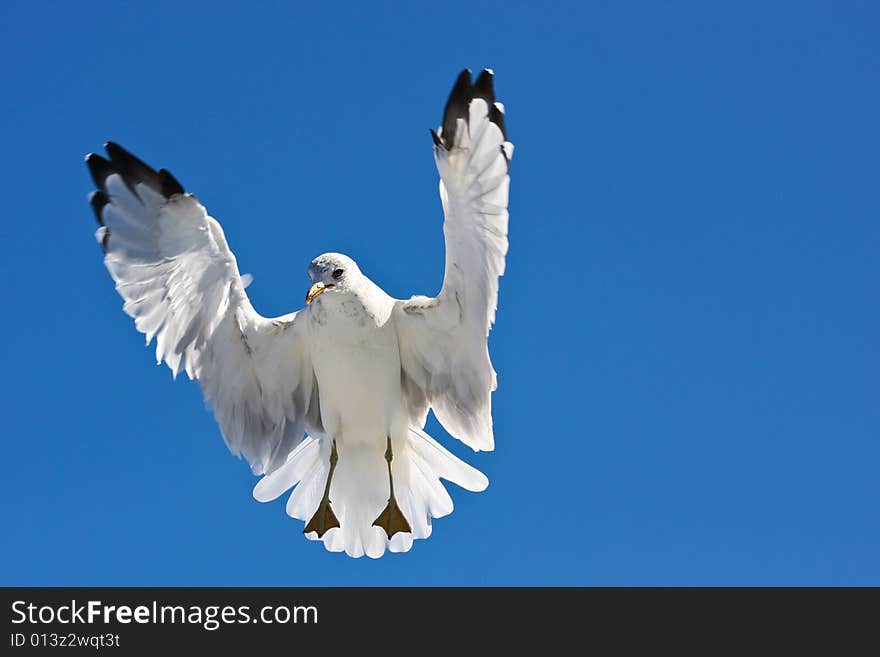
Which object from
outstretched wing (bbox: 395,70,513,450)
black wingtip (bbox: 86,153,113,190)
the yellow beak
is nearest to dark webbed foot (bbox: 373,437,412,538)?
outstretched wing (bbox: 395,70,513,450)

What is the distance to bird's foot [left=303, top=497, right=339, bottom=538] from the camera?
27.7 ft

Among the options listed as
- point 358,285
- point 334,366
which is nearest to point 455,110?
point 358,285

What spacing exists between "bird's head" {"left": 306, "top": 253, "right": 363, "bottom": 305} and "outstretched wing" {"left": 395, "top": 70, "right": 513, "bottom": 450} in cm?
40

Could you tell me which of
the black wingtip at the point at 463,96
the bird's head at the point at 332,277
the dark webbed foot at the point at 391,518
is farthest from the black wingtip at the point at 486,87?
the dark webbed foot at the point at 391,518

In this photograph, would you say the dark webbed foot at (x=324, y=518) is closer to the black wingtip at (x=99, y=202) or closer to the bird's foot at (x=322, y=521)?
the bird's foot at (x=322, y=521)

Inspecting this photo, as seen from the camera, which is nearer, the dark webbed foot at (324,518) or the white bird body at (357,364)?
the white bird body at (357,364)

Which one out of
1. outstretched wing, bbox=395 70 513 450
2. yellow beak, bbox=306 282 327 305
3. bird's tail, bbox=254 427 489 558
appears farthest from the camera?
bird's tail, bbox=254 427 489 558

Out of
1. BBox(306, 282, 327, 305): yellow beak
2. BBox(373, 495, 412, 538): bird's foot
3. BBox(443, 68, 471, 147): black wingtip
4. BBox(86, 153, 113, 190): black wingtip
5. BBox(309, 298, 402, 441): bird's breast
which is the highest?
BBox(86, 153, 113, 190): black wingtip

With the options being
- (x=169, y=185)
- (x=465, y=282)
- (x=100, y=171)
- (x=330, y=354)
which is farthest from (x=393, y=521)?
(x=100, y=171)

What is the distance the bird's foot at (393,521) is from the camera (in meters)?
8.52

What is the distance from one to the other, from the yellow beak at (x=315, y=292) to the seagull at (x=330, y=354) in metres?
0.02

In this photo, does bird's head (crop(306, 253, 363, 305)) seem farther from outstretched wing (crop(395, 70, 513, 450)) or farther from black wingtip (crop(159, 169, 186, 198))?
black wingtip (crop(159, 169, 186, 198))

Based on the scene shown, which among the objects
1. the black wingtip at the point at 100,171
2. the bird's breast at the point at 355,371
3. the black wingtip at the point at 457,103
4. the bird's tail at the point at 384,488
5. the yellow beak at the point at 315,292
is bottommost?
the bird's tail at the point at 384,488

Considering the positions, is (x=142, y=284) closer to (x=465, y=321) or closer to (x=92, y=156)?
(x=92, y=156)
